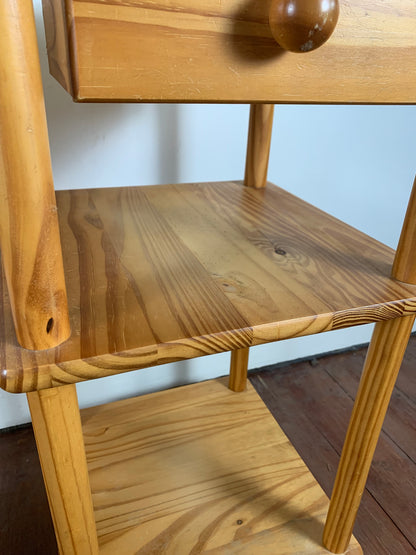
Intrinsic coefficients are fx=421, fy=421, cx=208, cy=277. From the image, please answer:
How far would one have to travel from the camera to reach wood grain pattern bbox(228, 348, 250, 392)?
801mm

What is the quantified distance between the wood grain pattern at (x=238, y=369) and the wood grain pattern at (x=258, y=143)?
316 millimetres

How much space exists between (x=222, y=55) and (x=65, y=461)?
1.05 feet

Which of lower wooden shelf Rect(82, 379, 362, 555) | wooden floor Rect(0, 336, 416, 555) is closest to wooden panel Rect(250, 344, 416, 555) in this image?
wooden floor Rect(0, 336, 416, 555)

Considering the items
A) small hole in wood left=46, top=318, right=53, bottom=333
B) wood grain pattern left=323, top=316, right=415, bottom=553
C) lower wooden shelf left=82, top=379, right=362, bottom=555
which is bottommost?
lower wooden shelf left=82, top=379, right=362, bottom=555

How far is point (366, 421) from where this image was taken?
1.57ft

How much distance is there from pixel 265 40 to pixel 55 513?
1.34ft

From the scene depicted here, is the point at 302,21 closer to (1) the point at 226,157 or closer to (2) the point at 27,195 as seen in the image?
(2) the point at 27,195

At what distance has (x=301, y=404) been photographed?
949 millimetres

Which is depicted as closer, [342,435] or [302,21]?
[302,21]

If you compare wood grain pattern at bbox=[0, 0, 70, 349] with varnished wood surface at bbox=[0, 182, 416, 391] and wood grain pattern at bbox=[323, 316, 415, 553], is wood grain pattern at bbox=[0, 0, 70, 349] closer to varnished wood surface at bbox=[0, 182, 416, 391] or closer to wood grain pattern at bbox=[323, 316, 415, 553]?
varnished wood surface at bbox=[0, 182, 416, 391]

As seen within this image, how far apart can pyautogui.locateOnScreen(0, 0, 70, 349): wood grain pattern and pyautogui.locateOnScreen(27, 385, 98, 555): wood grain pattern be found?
0.05 m

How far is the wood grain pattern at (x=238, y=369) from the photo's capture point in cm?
80

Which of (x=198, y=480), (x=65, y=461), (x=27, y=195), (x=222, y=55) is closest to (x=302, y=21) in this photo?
(x=222, y=55)

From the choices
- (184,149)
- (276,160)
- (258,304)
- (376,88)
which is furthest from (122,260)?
(276,160)
